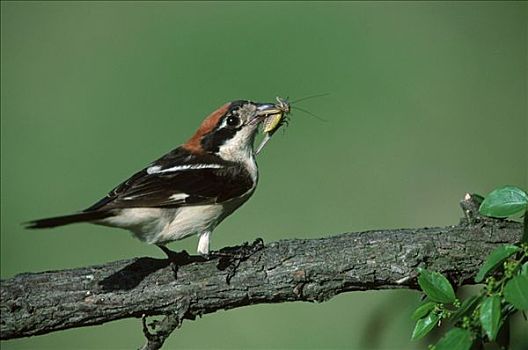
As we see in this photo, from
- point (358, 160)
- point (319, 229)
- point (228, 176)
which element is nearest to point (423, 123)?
point (358, 160)

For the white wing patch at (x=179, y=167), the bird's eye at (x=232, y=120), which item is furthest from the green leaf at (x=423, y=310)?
the bird's eye at (x=232, y=120)

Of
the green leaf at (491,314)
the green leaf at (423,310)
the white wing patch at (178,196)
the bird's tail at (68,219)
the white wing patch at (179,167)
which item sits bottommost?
the green leaf at (491,314)

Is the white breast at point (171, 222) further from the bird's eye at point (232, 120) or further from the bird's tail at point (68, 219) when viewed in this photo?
the bird's eye at point (232, 120)

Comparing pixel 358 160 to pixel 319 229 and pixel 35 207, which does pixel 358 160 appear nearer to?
pixel 319 229

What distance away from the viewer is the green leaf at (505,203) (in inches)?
96.5

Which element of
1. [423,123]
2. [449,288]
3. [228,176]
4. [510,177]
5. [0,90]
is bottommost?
[449,288]

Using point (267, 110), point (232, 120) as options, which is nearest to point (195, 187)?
point (232, 120)

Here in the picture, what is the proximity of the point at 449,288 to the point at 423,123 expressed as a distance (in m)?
5.25

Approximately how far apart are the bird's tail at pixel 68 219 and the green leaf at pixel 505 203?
1.38 meters

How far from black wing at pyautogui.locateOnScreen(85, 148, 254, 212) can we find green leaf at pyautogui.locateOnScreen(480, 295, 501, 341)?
170cm

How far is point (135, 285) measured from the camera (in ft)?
10.8

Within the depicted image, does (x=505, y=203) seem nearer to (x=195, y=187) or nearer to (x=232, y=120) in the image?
(x=195, y=187)

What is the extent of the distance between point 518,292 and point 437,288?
0.32m

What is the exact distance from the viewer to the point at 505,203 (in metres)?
2.47
